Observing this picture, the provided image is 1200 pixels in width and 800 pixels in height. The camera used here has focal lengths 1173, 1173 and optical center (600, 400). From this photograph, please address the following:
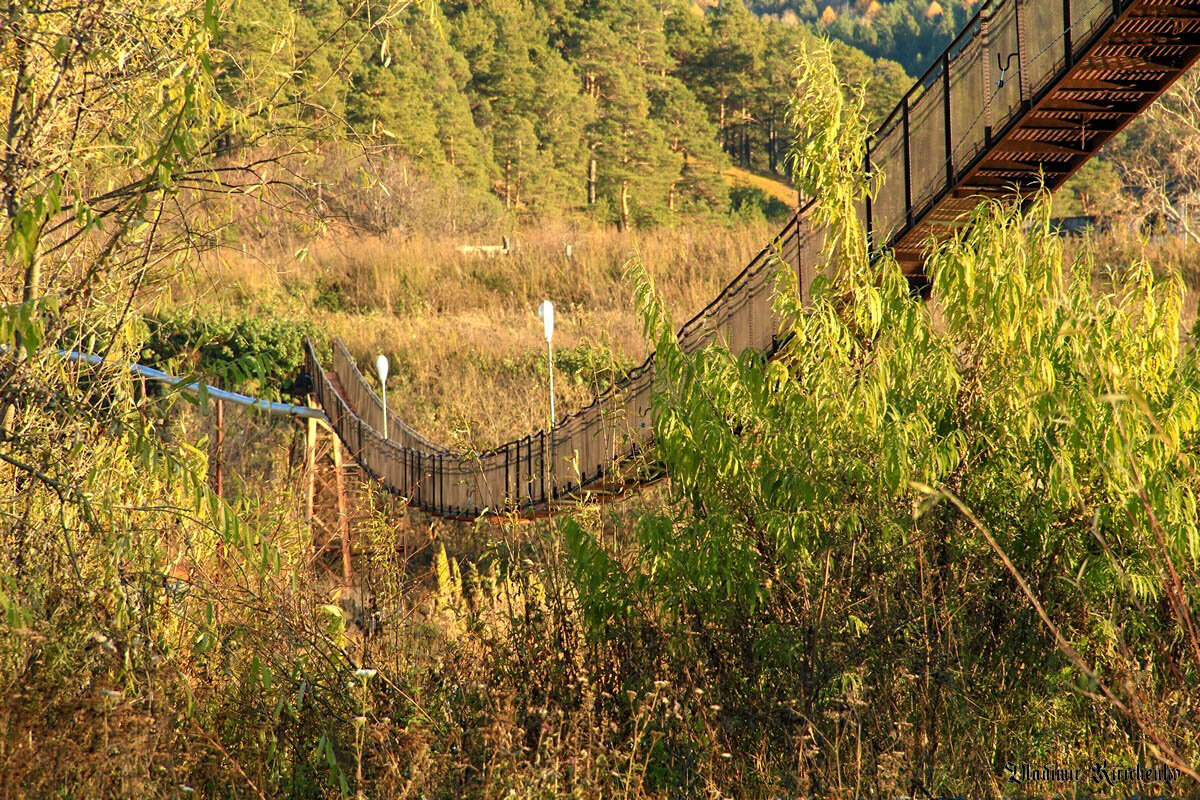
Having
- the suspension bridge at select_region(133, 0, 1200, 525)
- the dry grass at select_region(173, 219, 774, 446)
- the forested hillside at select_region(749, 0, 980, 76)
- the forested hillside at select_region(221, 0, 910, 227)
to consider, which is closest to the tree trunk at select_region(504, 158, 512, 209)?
the forested hillside at select_region(221, 0, 910, 227)

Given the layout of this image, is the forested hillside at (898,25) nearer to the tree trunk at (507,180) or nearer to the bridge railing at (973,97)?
the tree trunk at (507,180)

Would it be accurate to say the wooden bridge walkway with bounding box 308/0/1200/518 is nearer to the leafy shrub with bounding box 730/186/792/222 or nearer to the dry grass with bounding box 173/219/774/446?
the dry grass with bounding box 173/219/774/446

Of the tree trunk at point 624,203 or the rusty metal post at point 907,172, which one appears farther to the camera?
the tree trunk at point 624,203

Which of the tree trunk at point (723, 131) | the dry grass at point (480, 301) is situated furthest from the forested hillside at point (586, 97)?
the dry grass at point (480, 301)

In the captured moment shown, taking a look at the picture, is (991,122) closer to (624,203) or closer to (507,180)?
(624,203)

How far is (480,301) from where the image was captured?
110 feet

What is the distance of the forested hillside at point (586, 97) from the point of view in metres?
50.5

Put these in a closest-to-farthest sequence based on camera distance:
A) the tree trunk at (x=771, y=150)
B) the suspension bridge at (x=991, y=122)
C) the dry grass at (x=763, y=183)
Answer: the suspension bridge at (x=991, y=122)
the dry grass at (x=763, y=183)
the tree trunk at (x=771, y=150)

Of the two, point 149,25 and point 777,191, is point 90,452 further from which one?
point 777,191

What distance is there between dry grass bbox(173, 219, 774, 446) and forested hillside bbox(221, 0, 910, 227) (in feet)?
29.3

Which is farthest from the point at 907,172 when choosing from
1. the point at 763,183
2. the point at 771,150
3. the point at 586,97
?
the point at 771,150

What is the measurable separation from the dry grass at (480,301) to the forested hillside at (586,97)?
892cm

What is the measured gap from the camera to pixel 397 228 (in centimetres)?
4069

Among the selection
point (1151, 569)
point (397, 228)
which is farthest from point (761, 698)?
point (397, 228)
